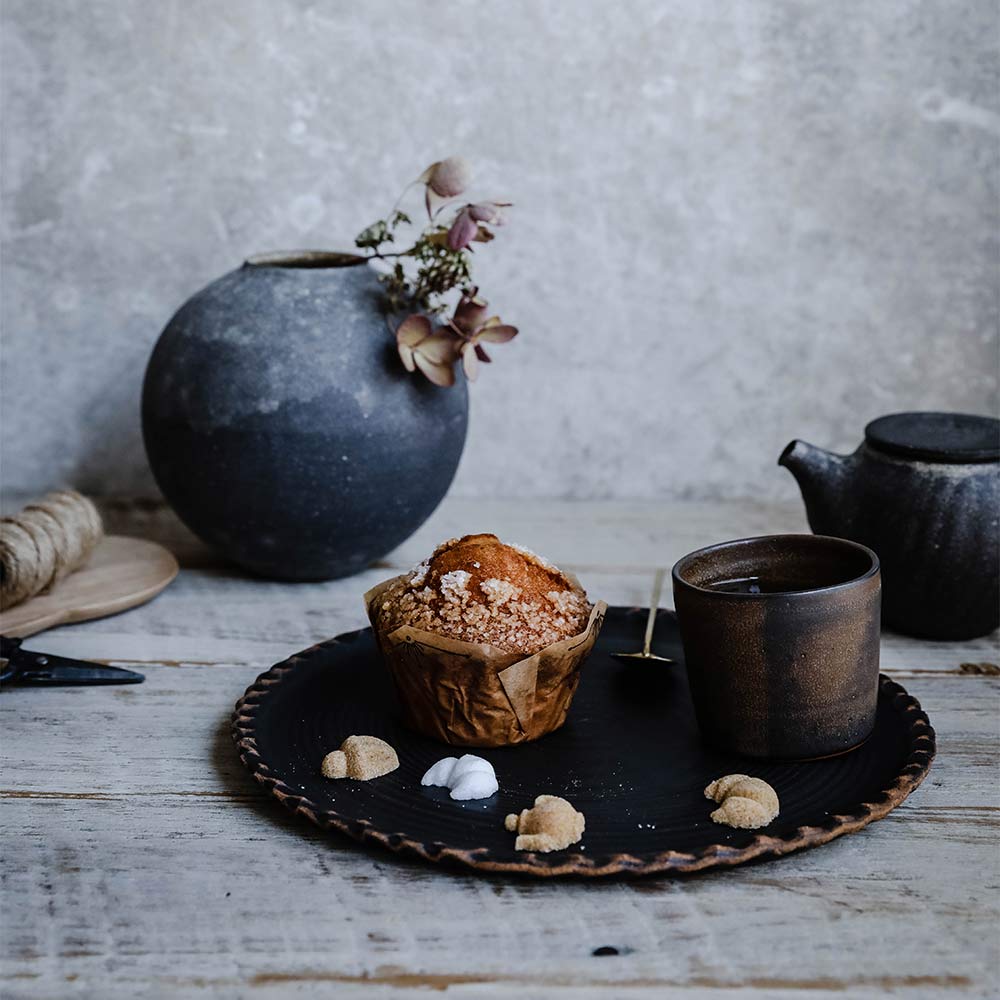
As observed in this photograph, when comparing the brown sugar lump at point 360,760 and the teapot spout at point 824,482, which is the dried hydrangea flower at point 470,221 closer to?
the teapot spout at point 824,482

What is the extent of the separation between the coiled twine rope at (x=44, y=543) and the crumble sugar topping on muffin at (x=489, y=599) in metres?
0.49

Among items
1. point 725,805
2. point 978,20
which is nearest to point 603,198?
point 978,20

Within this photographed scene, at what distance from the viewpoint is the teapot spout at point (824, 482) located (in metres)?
1.42

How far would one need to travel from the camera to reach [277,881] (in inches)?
36.3

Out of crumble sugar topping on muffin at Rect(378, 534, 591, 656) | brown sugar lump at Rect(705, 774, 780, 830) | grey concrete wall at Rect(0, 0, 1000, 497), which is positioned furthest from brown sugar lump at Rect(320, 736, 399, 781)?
grey concrete wall at Rect(0, 0, 1000, 497)

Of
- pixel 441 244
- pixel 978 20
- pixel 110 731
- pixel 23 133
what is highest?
pixel 978 20

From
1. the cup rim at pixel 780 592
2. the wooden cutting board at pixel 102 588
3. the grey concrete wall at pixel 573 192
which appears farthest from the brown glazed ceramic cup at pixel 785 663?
the grey concrete wall at pixel 573 192

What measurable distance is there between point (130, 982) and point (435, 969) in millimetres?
198

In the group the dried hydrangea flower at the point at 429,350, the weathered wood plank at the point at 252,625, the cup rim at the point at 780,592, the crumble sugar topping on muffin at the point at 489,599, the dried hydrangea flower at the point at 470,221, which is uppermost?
the dried hydrangea flower at the point at 470,221

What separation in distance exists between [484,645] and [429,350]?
515 millimetres

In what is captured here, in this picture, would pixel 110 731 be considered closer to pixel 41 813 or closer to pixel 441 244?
pixel 41 813

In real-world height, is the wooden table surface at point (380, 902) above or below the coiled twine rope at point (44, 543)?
below

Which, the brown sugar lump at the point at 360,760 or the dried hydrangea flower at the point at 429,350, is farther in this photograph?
the dried hydrangea flower at the point at 429,350

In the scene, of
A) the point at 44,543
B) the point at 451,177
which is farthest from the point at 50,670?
the point at 451,177
